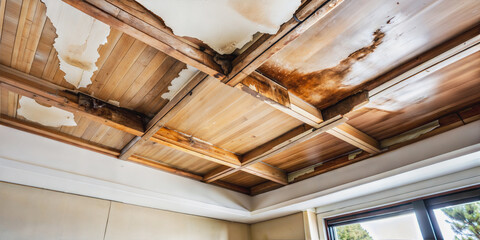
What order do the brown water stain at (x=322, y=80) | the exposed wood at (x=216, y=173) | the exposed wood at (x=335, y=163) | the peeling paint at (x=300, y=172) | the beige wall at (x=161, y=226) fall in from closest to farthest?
the brown water stain at (x=322, y=80) → the exposed wood at (x=335, y=163) → the beige wall at (x=161, y=226) → the exposed wood at (x=216, y=173) → the peeling paint at (x=300, y=172)

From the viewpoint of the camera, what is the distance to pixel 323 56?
1.63m

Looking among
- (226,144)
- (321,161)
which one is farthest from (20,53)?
(321,161)

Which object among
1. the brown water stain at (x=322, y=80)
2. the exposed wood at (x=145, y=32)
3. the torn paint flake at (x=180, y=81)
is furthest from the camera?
the torn paint flake at (x=180, y=81)

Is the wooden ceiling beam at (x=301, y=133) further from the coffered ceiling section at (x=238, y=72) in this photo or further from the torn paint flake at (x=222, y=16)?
the torn paint flake at (x=222, y=16)

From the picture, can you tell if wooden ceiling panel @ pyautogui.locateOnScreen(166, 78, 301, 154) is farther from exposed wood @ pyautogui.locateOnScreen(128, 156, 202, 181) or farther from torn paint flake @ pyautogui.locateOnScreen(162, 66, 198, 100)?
exposed wood @ pyautogui.locateOnScreen(128, 156, 202, 181)

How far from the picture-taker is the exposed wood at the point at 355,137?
2.25 meters

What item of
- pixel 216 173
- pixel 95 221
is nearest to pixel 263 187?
pixel 216 173

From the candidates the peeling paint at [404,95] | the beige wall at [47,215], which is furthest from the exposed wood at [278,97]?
the beige wall at [47,215]

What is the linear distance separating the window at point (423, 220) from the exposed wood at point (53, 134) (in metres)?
2.71

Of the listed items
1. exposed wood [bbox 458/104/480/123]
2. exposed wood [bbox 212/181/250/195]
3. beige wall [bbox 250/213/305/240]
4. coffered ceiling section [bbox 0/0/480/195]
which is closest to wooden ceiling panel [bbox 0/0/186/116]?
coffered ceiling section [bbox 0/0/480/195]

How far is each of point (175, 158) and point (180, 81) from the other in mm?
1279

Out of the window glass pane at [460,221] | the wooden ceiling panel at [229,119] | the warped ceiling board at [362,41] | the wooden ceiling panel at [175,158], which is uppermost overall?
the warped ceiling board at [362,41]

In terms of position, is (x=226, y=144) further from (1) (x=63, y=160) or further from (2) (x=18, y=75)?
(2) (x=18, y=75)

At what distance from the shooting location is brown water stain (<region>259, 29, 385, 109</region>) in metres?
1.65
